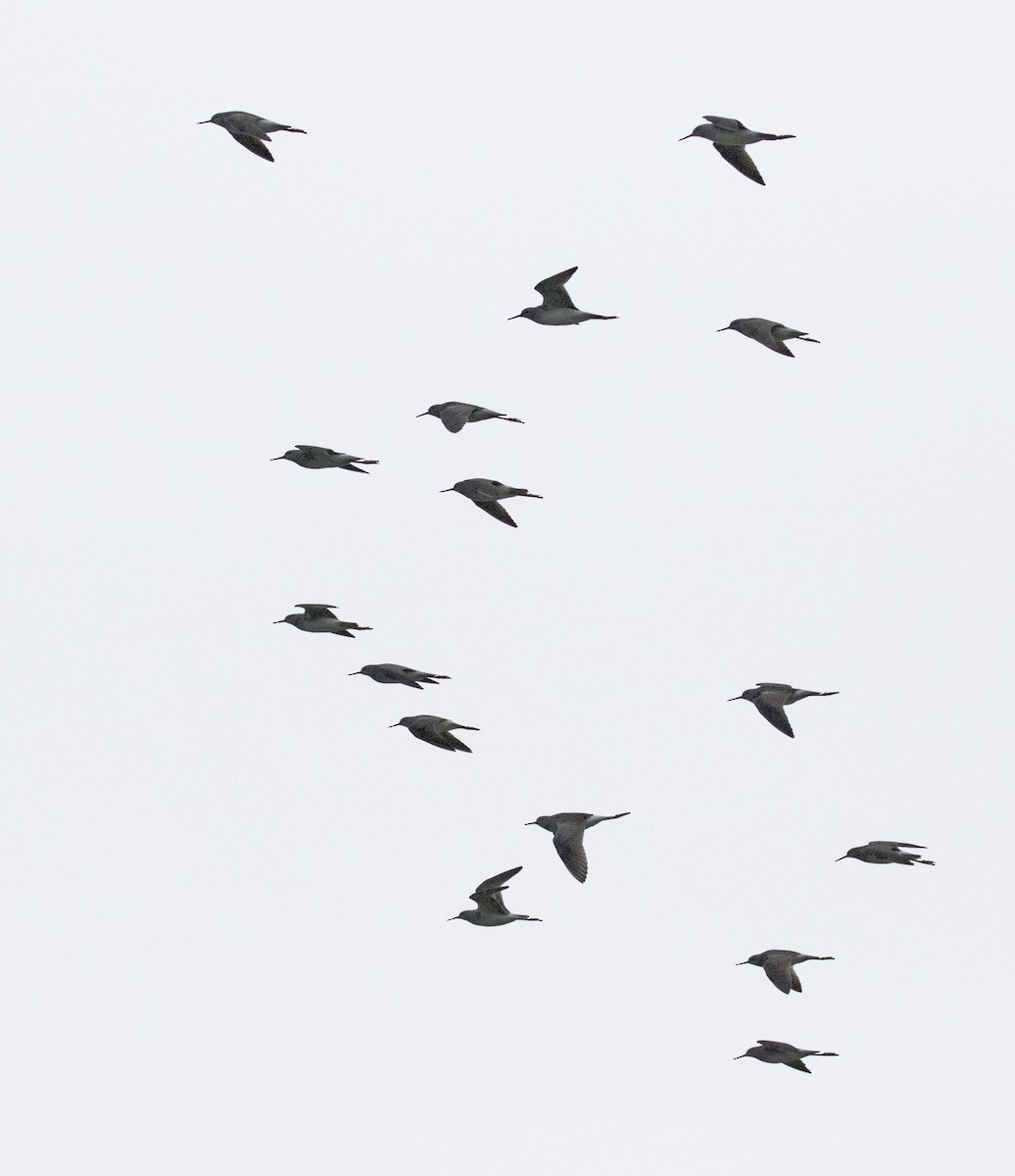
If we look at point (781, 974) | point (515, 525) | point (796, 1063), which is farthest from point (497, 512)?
point (796, 1063)

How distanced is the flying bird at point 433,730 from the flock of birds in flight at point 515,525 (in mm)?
16

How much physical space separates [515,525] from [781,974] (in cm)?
903

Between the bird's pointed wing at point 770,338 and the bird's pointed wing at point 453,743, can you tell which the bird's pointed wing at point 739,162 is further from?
the bird's pointed wing at point 453,743

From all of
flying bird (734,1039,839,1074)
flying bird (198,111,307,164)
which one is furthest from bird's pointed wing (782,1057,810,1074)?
flying bird (198,111,307,164)

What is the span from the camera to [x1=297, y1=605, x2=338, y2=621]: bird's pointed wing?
145 ft

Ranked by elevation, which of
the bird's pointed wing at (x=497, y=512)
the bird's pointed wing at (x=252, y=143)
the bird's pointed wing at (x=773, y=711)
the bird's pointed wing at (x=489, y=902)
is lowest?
the bird's pointed wing at (x=489, y=902)

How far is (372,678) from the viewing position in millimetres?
43594

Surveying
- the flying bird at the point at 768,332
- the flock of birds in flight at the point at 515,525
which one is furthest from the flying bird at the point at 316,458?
the flying bird at the point at 768,332

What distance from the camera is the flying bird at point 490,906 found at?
43.9 metres

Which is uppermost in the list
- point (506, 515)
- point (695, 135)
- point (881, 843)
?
point (695, 135)

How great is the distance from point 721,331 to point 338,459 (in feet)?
22.7

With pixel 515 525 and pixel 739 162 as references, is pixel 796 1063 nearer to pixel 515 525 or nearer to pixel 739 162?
pixel 515 525

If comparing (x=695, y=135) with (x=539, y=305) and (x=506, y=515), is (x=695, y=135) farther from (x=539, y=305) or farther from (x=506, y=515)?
(x=506, y=515)

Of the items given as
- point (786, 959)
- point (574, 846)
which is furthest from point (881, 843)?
point (574, 846)
